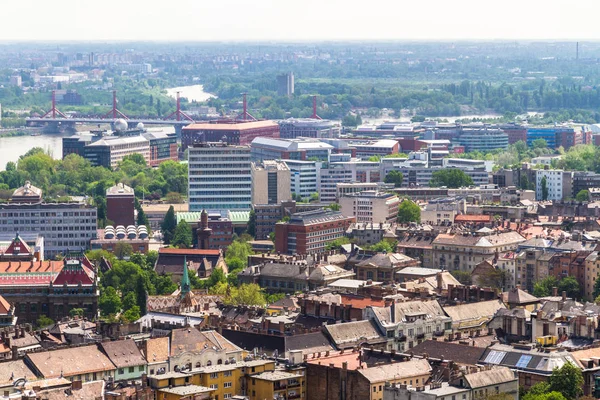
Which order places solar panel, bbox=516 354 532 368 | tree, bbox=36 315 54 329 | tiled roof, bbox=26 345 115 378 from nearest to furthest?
tiled roof, bbox=26 345 115 378
solar panel, bbox=516 354 532 368
tree, bbox=36 315 54 329

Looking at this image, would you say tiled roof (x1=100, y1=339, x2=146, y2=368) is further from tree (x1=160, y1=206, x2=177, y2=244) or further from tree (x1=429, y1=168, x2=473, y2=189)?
tree (x1=429, y1=168, x2=473, y2=189)

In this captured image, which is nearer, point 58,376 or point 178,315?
point 58,376

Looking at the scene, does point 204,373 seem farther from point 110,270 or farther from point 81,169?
point 81,169

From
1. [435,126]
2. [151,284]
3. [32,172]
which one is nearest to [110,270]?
[151,284]

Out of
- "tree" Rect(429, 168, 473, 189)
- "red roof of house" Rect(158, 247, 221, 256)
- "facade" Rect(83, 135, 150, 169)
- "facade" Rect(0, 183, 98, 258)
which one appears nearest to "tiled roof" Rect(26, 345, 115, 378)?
"red roof of house" Rect(158, 247, 221, 256)

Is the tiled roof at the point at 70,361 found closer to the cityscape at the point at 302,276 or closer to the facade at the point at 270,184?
the cityscape at the point at 302,276

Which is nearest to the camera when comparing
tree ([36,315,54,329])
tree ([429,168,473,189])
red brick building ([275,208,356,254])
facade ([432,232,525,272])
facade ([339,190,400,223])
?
tree ([36,315,54,329])
